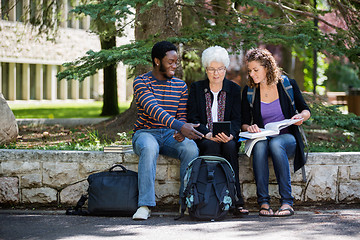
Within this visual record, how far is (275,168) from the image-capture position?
5.54 meters

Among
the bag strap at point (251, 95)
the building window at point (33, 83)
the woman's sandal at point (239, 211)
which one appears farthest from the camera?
the building window at point (33, 83)

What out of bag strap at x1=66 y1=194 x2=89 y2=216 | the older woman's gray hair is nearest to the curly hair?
the older woman's gray hair

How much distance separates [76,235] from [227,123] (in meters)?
1.73

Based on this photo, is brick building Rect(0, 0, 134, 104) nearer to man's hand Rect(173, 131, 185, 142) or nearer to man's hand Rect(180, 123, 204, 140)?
man's hand Rect(173, 131, 185, 142)

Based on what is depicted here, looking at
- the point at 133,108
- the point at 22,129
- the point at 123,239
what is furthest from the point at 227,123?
the point at 22,129

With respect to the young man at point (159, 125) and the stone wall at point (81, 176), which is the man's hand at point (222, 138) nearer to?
the young man at point (159, 125)

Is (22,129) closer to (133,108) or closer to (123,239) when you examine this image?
(133,108)

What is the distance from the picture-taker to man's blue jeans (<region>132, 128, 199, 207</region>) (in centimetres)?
530

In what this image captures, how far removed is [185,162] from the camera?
548 cm

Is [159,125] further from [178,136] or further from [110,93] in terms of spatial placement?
[110,93]

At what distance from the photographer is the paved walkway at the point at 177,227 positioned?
454cm

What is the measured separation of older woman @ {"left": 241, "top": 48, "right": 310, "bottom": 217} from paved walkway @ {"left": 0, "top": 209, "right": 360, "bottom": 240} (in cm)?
29

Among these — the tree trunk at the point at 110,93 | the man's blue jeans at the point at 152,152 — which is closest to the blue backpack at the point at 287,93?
the man's blue jeans at the point at 152,152

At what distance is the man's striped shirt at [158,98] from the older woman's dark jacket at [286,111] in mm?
639
